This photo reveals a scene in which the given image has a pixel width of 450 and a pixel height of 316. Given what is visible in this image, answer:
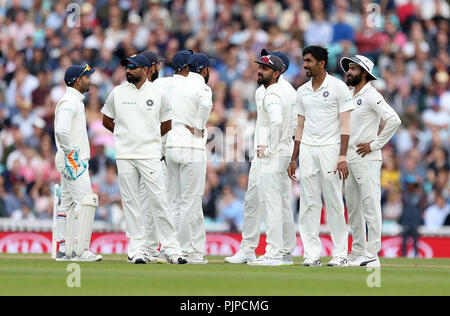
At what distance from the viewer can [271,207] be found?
40.4 ft

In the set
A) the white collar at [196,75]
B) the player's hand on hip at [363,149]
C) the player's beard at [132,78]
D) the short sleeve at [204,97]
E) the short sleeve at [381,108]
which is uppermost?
the white collar at [196,75]

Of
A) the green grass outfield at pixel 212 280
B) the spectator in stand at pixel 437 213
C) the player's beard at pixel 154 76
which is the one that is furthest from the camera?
the spectator in stand at pixel 437 213

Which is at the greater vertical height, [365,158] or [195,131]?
[195,131]

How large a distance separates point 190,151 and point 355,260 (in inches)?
94.4

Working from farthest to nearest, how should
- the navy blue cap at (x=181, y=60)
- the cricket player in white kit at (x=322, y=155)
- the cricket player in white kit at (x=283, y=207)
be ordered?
the navy blue cap at (x=181, y=60) < the cricket player in white kit at (x=283, y=207) < the cricket player in white kit at (x=322, y=155)

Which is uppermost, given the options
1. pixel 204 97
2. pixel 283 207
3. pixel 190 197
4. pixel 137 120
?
pixel 204 97

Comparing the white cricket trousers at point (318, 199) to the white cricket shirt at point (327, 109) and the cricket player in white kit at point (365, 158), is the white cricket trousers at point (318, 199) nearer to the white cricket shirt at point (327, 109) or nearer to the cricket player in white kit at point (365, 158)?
the white cricket shirt at point (327, 109)

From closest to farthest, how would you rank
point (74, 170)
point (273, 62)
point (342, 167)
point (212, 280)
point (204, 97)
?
point (212, 280) → point (342, 167) → point (273, 62) → point (74, 170) → point (204, 97)

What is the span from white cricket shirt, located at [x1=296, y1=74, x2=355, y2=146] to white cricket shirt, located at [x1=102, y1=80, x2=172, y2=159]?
1790 mm

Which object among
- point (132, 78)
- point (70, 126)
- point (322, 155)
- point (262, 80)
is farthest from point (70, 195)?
point (322, 155)

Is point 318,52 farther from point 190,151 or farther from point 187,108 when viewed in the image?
point 190,151

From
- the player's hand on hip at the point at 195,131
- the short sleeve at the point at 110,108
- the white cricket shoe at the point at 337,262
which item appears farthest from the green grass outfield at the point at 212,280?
the short sleeve at the point at 110,108

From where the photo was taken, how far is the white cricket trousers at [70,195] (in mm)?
12641

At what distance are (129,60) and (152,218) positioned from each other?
2.05 meters
